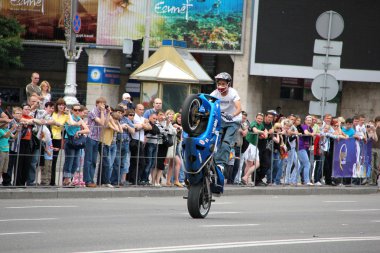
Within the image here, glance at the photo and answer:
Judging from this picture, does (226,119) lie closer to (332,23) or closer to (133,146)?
(133,146)

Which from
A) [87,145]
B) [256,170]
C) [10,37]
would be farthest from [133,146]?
[10,37]

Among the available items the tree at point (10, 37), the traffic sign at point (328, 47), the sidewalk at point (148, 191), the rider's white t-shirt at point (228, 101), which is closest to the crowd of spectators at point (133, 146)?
the sidewalk at point (148, 191)

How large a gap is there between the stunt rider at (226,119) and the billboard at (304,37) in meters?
31.4

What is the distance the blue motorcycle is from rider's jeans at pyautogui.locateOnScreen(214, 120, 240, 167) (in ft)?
1.92

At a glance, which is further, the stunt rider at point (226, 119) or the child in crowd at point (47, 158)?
the child in crowd at point (47, 158)

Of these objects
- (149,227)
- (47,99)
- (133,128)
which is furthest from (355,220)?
(47,99)

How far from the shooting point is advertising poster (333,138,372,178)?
27.8 metres

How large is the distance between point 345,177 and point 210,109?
13202 millimetres

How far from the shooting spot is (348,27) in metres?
48.2

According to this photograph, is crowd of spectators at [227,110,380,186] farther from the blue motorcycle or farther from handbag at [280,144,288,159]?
the blue motorcycle

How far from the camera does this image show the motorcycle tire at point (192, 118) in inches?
602

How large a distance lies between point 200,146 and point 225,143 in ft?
3.09

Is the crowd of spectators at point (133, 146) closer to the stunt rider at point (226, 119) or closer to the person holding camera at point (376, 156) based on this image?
the person holding camera at point (376, 156)

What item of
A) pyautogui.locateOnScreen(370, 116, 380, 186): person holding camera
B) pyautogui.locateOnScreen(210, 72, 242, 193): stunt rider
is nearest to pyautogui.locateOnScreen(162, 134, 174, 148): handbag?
pyautogui.locateOnScreen(210, 72, 242, 193): stunt rider
